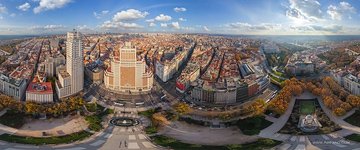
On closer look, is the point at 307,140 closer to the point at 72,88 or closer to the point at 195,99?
the point at 195,99

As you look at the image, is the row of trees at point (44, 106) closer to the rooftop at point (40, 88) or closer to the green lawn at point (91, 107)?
the green lawn at point (91, 107)

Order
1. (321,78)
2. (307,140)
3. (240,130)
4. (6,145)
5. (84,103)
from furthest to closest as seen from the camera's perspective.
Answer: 1. (321,78)
2. (84,103)
3. (240,130)
4. (307,140)
5. (6,145)

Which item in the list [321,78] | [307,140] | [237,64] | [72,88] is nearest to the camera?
[307,140]

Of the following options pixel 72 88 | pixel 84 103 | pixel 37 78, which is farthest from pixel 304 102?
pixel 37 78

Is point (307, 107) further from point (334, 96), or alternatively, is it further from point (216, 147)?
point (216, 147)

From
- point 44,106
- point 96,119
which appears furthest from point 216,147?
point 44,106
